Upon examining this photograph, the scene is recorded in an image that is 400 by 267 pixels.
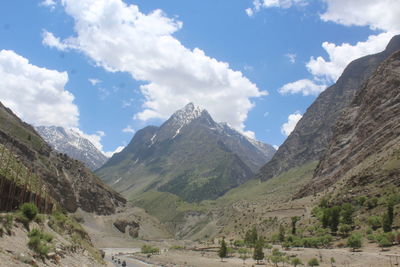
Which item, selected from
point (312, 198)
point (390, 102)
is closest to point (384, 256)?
point (312, 198)

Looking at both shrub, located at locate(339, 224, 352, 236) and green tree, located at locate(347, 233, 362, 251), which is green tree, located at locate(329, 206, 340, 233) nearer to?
shrub, located at locate(339, 224, 352, 236)

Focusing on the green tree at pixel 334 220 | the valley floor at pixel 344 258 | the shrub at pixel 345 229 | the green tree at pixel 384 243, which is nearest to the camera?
the valley floor at pixel 344 258

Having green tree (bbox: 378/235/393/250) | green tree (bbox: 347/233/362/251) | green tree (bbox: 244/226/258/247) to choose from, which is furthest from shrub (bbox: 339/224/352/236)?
green tree (bbox: 244/226/258/247)

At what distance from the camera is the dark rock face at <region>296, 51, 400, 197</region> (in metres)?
152

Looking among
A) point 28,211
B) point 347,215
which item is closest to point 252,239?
point 347,215

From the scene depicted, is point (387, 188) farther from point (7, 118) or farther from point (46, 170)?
point (7, 118)

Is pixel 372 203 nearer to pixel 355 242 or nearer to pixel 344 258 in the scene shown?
pixel 355 242

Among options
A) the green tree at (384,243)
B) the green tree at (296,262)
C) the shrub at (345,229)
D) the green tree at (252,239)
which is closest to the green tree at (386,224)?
the green tree at (384,243)

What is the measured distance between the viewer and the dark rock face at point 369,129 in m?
152

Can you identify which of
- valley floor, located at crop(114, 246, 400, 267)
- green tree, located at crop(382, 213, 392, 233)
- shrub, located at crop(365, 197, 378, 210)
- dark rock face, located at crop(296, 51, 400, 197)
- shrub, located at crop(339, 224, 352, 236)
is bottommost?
valley floor, located at crop(114, 246, 400, 267)

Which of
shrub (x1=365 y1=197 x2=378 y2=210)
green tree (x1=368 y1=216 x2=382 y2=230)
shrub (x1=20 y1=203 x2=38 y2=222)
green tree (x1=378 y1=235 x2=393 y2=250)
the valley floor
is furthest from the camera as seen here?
shrub (x1=365 y1=197 x2=378 y2=210)

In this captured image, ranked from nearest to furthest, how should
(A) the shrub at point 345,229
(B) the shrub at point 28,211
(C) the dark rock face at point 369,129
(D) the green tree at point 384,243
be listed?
(B) the shrub at point 28,211 < (D) the green tree at point 384,243 < (A) the shrub at point 345,229 < (C) the dark rock face at point 369,129

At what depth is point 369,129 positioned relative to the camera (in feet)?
551

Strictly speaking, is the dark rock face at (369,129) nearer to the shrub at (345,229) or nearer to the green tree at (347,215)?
the green tree at (347,215)
